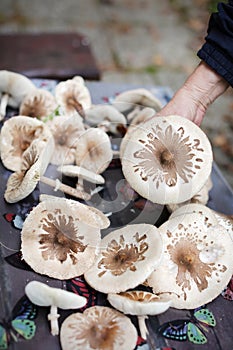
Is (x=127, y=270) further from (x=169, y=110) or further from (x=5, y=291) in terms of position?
(x=169, y=110)

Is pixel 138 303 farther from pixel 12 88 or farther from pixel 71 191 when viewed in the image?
pixel 12 88

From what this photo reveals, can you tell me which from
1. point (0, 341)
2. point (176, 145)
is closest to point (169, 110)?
point (176, 145)

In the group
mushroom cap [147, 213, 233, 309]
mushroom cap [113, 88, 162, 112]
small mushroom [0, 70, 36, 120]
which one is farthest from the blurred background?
mushroom cap [147, 213, 233, 309]

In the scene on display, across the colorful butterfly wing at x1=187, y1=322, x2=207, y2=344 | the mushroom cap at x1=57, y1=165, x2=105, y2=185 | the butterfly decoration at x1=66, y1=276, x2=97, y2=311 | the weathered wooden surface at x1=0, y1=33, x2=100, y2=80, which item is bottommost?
the weathered wooden surface at x1=0, y1=33, x2=100, y2=80

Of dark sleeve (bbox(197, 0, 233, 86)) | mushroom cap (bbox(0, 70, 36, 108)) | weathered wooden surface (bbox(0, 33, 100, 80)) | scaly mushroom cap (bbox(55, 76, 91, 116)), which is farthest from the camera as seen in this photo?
weathered wooden surface (bbox(0, 33, 100, 80))

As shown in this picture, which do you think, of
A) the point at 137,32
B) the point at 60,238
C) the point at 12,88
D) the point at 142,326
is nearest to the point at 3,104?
the point at 12,88

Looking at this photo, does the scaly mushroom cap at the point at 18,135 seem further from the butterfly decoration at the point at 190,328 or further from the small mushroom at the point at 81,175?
the butterfly decoration at the point at 190,328

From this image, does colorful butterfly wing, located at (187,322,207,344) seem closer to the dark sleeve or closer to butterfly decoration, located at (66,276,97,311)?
butterfly decoration, located at (66,276,97,311)
